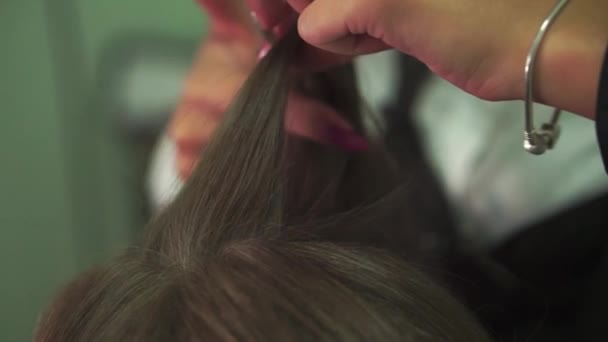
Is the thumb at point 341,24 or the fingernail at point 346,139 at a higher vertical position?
the thumb at point 341,24

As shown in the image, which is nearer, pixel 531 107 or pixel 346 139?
pixel 531 107

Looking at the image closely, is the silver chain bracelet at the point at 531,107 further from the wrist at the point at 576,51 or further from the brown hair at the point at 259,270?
the brown hair at the point at 259,270

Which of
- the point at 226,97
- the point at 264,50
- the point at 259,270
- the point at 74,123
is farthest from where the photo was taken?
the point at 74,123

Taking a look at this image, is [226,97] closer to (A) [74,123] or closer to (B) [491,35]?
(B) [491,35]

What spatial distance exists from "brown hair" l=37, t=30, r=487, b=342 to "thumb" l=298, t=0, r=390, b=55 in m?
0.06

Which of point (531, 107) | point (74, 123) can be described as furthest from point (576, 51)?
point (74, 123)

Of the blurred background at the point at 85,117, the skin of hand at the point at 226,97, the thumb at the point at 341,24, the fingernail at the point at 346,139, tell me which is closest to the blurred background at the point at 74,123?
the blurred background at the point at 85,117

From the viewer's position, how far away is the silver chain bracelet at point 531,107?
1.36 ft

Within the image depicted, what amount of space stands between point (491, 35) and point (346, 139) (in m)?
0.22

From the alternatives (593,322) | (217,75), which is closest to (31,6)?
(217,75)

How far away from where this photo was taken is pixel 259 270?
0.40 metres

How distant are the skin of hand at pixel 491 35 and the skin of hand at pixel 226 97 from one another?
0.15 meters

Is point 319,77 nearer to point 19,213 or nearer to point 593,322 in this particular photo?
point 593,322

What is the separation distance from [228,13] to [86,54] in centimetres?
81
